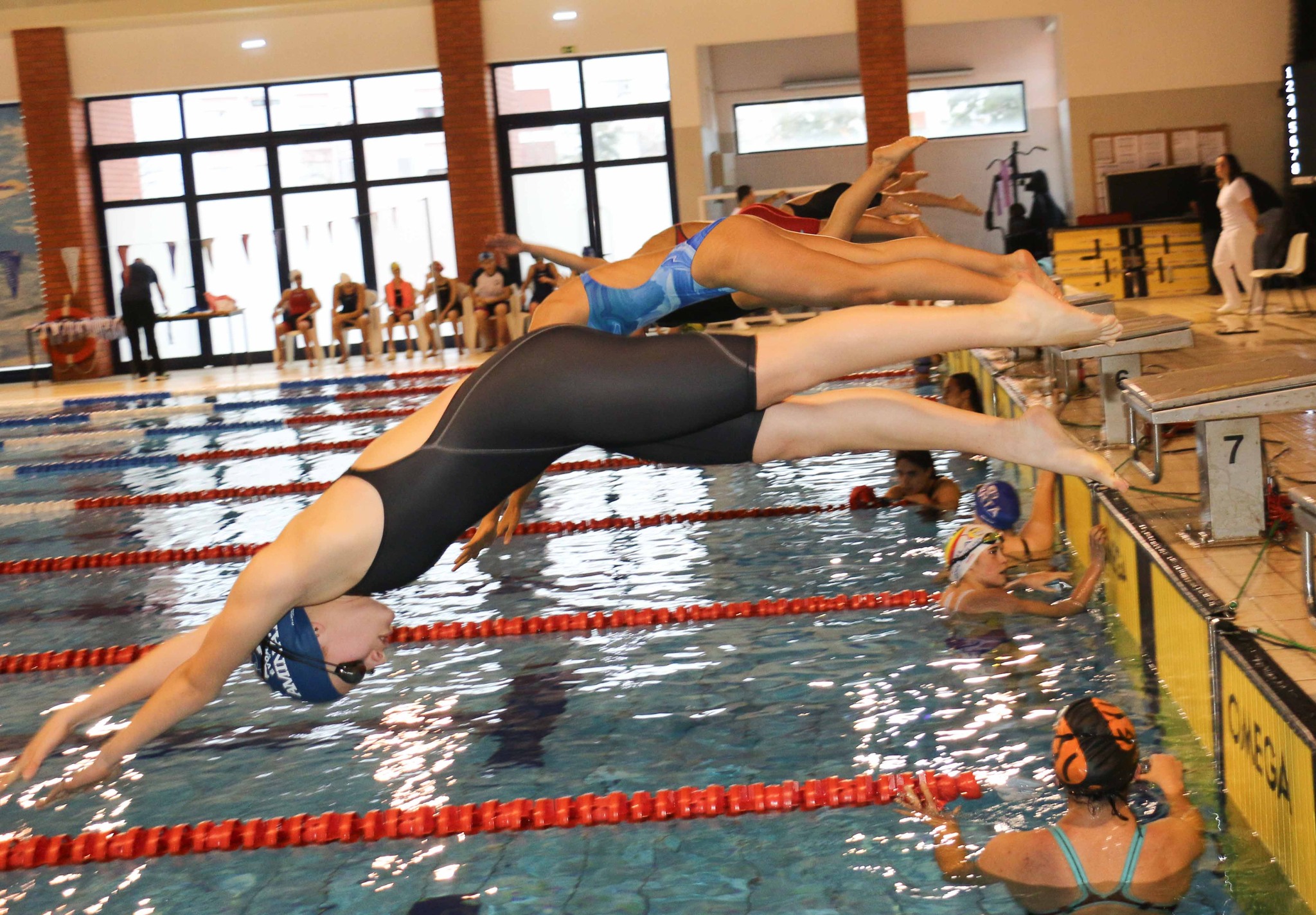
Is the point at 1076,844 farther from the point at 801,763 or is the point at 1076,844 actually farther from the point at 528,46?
the point at 528,46

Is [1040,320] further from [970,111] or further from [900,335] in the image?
[970,111]

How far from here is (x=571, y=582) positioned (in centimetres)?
656

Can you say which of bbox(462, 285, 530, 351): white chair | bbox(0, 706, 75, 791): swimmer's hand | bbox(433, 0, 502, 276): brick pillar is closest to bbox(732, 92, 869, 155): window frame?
bbox(433, 0, 502, 276): brick pillar

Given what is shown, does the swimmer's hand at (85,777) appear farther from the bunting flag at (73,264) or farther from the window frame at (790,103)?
the window frame at (790,103)

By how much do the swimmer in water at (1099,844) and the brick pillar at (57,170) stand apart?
63.1ft

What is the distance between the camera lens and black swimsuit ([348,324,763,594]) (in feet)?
9.96

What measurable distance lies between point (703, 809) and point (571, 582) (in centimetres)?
281

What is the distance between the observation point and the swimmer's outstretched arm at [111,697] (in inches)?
129

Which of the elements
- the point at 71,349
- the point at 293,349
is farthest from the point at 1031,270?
the point at 71,349

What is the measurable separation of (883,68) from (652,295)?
15.7 meters

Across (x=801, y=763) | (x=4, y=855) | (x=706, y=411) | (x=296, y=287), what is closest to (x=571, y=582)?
(x=801, y=763)

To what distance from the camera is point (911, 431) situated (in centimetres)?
339

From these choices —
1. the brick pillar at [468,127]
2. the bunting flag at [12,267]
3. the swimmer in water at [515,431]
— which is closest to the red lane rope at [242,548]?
the swimmer in water at [515,431]

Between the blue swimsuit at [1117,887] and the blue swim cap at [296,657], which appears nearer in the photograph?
the blue swimsuit at [1117,887]
